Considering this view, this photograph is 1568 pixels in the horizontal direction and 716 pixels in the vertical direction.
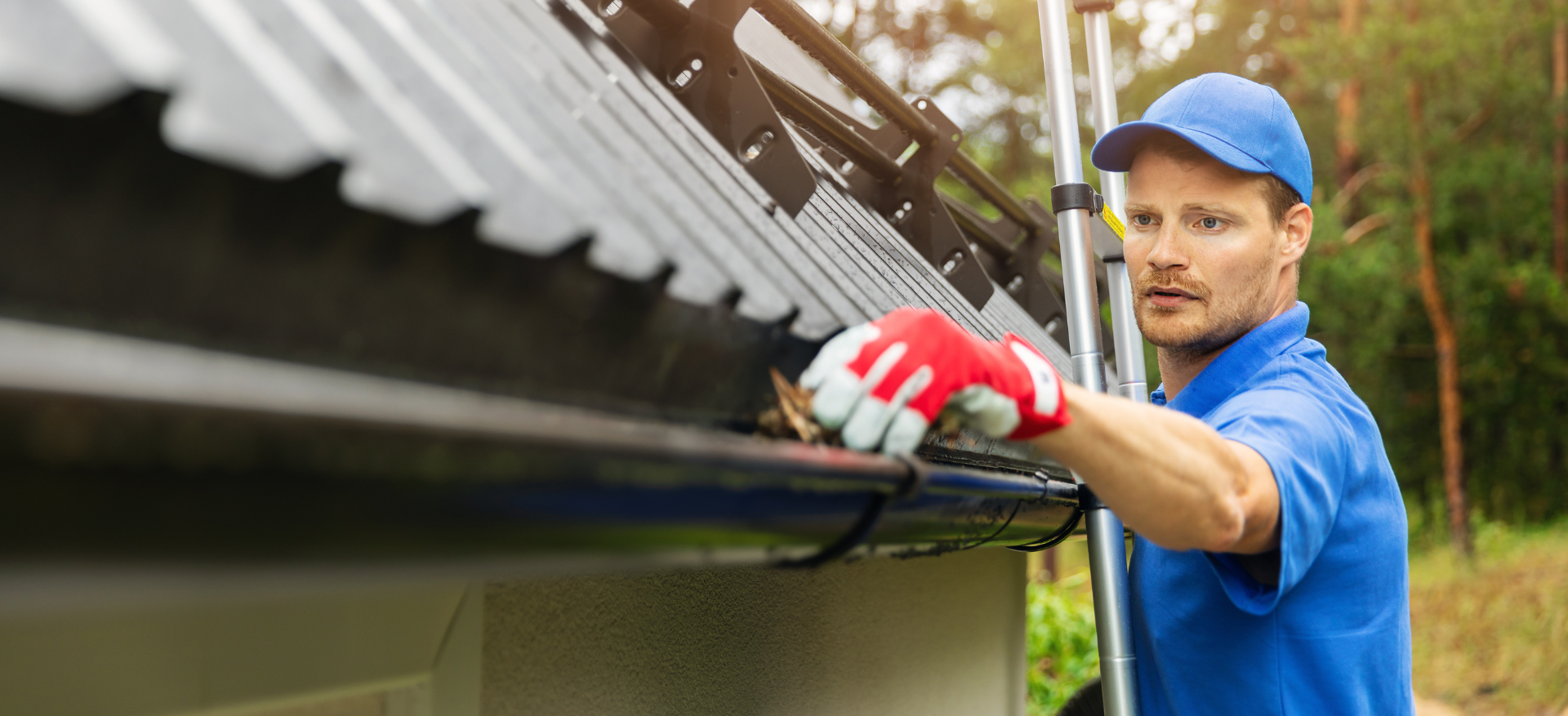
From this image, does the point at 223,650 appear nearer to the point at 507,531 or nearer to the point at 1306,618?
the point at 507,531

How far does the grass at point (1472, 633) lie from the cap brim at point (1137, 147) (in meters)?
6.07

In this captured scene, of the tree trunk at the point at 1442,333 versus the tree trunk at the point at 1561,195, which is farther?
the tree trunk at the point at 1561,195

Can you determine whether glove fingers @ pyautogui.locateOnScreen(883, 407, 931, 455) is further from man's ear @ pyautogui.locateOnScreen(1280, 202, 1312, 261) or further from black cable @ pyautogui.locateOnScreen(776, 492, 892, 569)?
man's ear @ pyautogui.locateOnScreen(1280, 202, 1312, 261)

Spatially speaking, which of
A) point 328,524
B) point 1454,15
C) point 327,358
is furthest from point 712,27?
point 1454,15

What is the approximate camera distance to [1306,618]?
1.89 meters

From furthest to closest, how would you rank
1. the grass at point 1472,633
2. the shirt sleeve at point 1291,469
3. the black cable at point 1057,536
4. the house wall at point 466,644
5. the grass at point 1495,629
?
the grass at point 1495,629, the grass at point 1472,633, the black cable at point 1057,536, the shirt sleeve at point 1291,469, the house wall at point 466,644

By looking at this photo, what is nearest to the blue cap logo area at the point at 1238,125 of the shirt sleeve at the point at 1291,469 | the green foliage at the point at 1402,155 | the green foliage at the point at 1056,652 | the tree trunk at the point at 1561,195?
the shirt sleeve at the point at 1291,469

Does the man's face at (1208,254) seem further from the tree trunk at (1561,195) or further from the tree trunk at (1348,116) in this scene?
the tree trunk at (1561,195)

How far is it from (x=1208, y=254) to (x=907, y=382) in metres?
1.26

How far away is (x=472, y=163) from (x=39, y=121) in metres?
0.40

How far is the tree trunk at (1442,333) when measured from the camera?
14391 mm

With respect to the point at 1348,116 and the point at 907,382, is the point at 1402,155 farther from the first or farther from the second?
the point at 907,382

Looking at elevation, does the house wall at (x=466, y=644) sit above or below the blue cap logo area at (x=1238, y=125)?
below

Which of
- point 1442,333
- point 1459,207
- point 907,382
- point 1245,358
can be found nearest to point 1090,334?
point 1245,358
